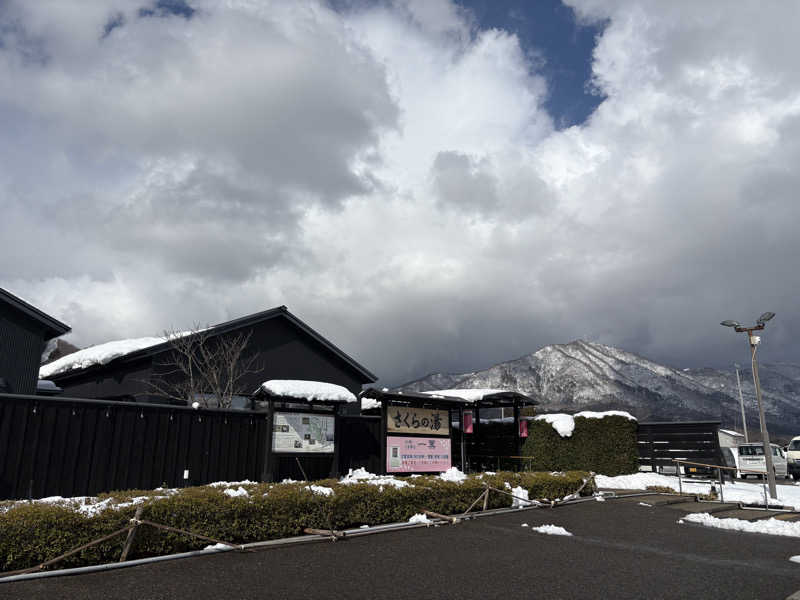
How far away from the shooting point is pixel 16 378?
19.2 metres

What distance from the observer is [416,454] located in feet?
57.4

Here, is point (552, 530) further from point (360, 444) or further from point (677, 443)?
point (677, 443)

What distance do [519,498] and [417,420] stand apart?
4.82 meters

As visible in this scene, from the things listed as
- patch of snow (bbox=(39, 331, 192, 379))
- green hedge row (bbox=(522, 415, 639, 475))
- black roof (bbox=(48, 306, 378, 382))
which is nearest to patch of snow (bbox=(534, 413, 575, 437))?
green hedge row (bbox=(522, 415, 639, 475))

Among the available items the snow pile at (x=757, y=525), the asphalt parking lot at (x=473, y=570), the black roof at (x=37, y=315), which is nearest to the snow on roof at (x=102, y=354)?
the black roof at (x=37, y=315)

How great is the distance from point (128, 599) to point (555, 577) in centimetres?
538

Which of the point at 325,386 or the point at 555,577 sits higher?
the point at 325,386

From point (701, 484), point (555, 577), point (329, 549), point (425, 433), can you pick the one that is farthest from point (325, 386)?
point (701, 484)

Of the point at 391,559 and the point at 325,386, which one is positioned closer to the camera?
the point at 391,559

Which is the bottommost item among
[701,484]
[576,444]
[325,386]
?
[701,484]

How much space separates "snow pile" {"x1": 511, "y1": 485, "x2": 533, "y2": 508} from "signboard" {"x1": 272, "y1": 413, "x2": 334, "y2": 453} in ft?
17.2

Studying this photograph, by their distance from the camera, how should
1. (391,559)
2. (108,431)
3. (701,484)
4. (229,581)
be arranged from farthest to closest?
(701,484), (108,431), (391,559), (229,581)

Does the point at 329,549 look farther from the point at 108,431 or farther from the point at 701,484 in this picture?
the point at 701,484

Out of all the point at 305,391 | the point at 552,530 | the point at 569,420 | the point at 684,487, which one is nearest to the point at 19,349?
the point at 305,391
